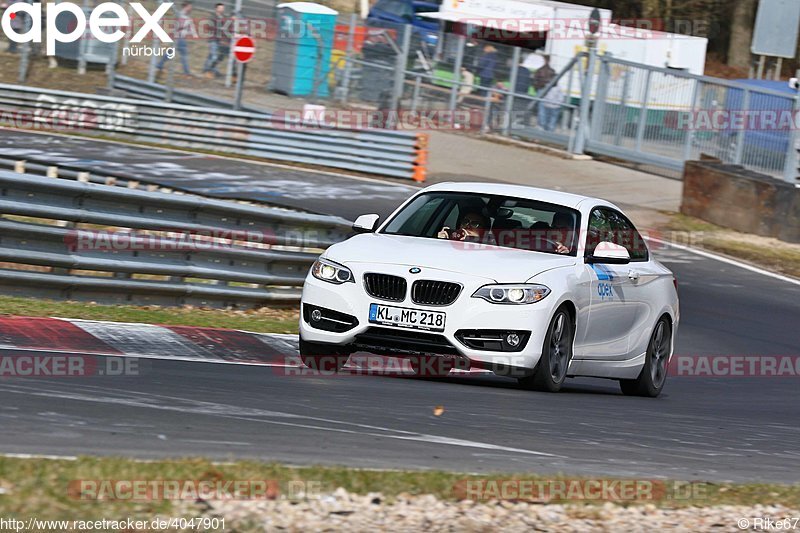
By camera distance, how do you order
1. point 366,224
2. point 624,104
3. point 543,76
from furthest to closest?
point 543,76 → point 624,104 → point 366,224

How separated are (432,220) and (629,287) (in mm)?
1640

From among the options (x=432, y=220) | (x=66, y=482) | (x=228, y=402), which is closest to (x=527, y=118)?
(x=432, y=220)

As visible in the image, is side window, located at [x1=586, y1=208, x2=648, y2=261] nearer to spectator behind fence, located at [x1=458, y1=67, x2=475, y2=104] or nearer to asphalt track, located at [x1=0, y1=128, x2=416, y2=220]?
asphalt track, located at [x1=0, y1=128, x2=416, y2=220]

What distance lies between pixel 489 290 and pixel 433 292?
1.17 feet

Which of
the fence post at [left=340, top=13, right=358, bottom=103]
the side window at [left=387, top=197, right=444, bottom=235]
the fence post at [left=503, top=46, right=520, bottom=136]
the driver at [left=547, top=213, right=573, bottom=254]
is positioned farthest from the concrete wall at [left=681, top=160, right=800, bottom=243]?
the side window at [left=387, top=197, right=444, bottom=235]

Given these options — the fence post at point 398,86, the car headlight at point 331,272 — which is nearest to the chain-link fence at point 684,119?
the fence post at point 398,86

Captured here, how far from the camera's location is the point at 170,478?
214 inches

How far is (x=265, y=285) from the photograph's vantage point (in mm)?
12812

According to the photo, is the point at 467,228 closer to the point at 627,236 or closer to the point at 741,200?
the point at 627,236

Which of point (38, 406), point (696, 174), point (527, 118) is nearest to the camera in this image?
point (38, 406)

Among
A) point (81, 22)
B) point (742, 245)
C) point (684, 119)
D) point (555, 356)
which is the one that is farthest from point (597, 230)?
point (81, 22)

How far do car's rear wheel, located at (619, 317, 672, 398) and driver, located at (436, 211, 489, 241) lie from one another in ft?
6.50

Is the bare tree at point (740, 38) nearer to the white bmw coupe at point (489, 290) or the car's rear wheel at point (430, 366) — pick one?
the white bmw coupe at point (489, 290)

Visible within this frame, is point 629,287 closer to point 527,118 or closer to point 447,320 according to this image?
point 447,320
